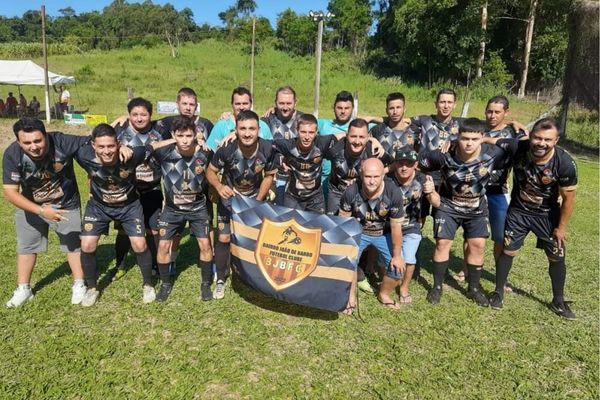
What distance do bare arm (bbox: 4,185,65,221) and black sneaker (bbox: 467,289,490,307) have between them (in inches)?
187

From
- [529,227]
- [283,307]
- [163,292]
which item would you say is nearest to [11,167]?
[163,292]

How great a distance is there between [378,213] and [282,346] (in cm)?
174

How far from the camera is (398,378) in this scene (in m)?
3.94

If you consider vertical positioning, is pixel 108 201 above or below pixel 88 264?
above

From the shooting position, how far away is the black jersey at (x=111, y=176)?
15.2ft

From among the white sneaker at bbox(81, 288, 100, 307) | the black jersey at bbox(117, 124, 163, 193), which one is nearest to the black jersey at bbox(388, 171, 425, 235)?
the black jersey at bbox(117, 124, 163, 193)

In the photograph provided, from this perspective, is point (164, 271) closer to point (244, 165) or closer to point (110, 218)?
point (110, 218)

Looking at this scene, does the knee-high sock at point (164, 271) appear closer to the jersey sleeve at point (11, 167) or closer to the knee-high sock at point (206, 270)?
the knee-high sock at point (206, 270)

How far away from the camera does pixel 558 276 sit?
5094 mm

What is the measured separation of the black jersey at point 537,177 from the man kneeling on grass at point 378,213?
1.42 metres

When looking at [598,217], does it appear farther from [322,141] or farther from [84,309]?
[84,309]

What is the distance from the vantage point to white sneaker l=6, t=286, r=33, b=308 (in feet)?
15.8

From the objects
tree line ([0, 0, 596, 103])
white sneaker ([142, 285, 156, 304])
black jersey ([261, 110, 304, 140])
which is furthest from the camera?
tree line ([0, 0, 596, 103])

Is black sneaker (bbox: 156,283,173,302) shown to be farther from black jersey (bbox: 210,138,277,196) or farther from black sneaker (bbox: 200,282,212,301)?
black jersey (bbox: 210,138,277,196)
